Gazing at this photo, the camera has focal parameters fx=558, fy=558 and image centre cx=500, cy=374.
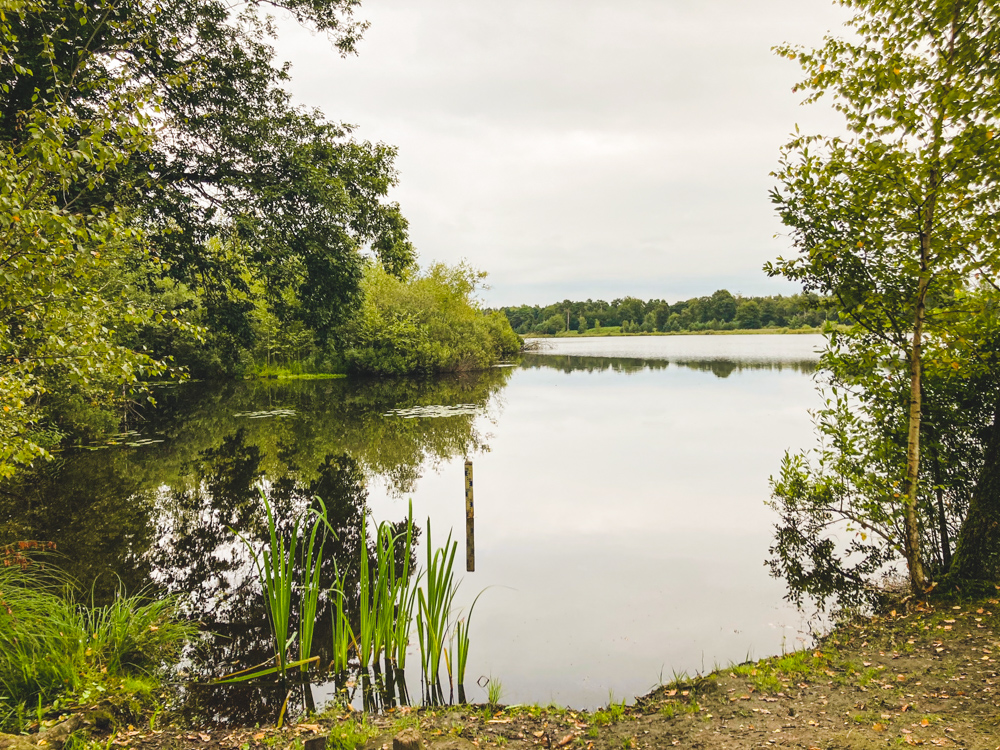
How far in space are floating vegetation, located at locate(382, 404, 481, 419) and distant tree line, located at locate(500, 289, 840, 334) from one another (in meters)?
88.1

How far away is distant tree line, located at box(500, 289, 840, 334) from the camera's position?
12738 centimetres

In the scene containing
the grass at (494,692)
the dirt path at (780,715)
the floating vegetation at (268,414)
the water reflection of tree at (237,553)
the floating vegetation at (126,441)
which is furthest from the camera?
the floating vegetation at (268,414)

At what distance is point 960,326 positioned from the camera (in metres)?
6.02

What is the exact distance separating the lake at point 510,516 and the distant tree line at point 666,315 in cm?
9395

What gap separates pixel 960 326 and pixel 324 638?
7.92 metres

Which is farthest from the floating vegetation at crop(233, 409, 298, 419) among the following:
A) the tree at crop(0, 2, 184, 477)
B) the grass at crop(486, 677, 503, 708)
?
the grass at crop(486, 677, 503, 708)

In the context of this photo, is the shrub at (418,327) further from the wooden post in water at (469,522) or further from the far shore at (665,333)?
the far shore at (665,333)

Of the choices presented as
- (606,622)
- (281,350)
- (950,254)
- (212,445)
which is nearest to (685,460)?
(606,622)

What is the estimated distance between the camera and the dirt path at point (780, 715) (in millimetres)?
4051

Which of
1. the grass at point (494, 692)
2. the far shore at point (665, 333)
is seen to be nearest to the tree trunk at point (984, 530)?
the grass at point (494, 692)

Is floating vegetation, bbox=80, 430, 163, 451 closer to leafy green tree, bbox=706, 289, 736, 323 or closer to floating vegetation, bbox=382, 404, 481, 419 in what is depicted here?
floating vegetation, bbox=382, 404, 481, 419

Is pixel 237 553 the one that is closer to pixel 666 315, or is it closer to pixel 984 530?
pixel 984 530

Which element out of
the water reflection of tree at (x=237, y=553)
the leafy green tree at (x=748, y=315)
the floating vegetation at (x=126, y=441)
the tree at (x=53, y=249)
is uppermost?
the leafy green tree at (x=748, y=315)

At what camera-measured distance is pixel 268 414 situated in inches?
971
